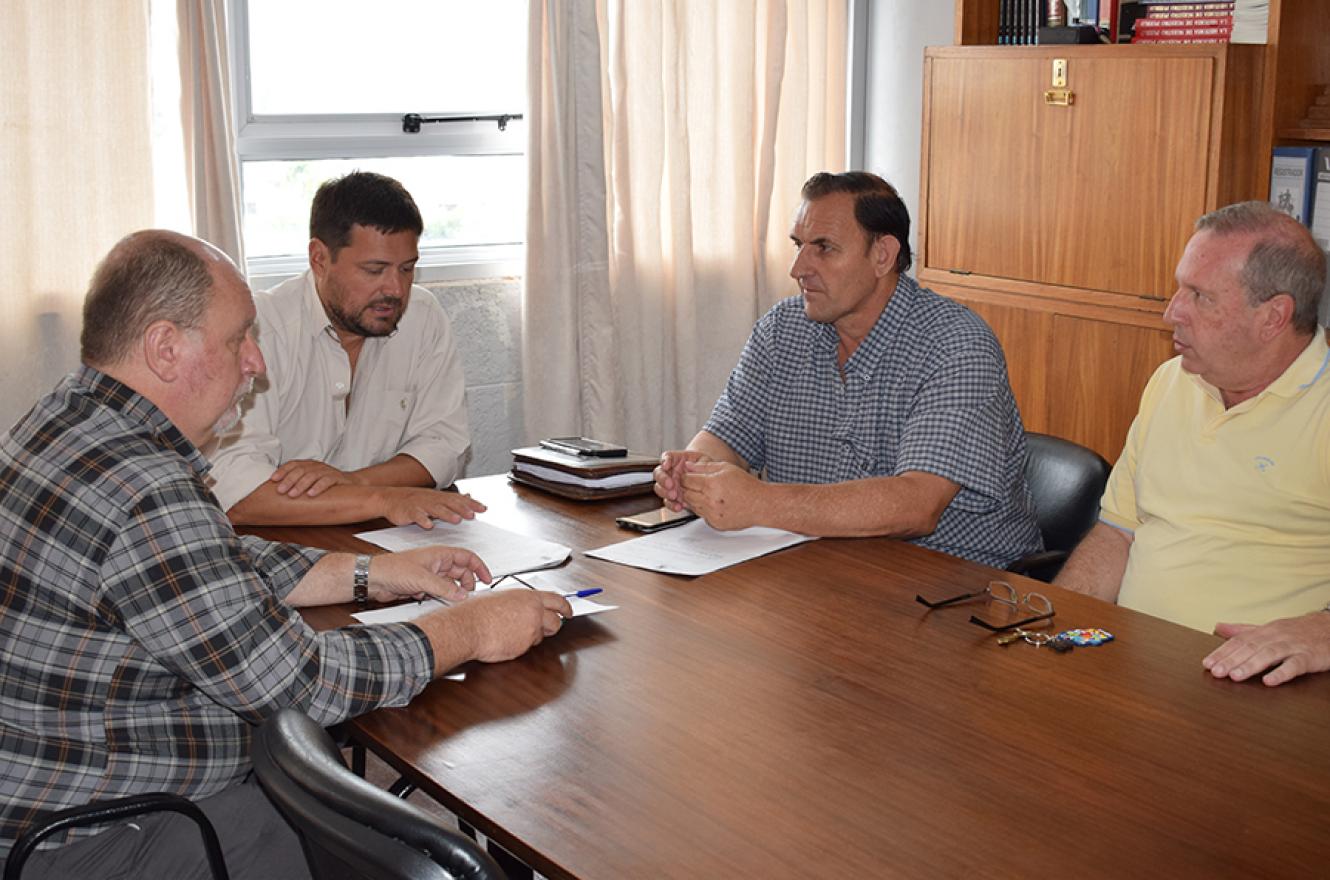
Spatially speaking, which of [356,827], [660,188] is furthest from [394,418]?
[356,827]

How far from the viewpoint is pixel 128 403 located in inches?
68.1

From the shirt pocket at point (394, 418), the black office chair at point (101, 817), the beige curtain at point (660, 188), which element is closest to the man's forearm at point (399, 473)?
the shirt pocket at point (394, 418)

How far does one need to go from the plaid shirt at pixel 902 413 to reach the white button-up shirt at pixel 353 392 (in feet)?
2.00

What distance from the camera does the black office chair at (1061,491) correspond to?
2.76m

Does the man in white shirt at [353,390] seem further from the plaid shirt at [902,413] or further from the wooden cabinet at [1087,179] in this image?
the wooden cabinet at [1087,179]

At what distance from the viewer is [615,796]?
4.93ft

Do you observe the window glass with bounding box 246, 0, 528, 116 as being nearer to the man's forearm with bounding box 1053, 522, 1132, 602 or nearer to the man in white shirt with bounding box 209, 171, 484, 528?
the man in white shirt with bounding box 209, 171, 484, 528

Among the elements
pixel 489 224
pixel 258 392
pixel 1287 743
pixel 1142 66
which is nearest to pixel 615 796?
pixel 1287 743

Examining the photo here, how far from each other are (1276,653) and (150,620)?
1.40 meters

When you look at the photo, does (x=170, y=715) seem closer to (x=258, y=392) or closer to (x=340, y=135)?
(x=258, y=392)

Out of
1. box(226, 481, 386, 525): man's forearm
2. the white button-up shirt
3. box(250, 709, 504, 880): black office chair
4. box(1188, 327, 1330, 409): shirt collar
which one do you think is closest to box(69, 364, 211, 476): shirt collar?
box(250, 709, 504, 880): black office chair

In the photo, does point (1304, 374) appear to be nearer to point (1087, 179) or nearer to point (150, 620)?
point (1087, 179)

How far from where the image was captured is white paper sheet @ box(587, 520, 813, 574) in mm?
2314

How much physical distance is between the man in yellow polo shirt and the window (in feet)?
7.62
